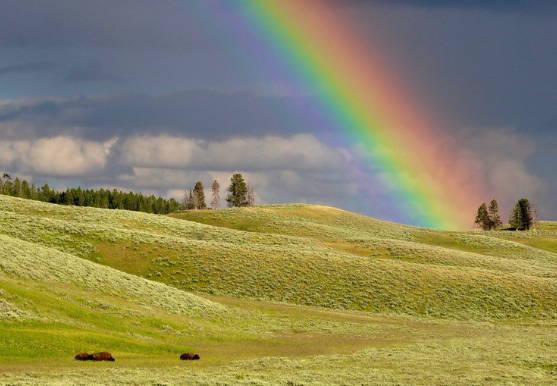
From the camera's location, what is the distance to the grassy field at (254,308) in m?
40.9

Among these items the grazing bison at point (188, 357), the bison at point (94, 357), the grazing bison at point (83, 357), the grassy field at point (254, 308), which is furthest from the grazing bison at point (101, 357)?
the grazing bison at point (188, 357)

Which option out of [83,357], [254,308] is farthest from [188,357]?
[254,308]

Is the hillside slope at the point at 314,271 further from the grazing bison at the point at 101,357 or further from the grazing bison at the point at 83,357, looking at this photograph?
the grazing bison at the point at 83,357

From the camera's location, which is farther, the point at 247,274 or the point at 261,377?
the point at 247,274

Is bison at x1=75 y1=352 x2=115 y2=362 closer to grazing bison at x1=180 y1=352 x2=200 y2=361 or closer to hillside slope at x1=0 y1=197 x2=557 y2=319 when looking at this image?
grazing bison at x1=180 y1=352 x2=200 y2=361

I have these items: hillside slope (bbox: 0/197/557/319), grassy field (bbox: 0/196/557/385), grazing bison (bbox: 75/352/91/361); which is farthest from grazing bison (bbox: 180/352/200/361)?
hillside slope (bbox: 0/197/557/319)

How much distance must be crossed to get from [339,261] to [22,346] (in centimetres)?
5918

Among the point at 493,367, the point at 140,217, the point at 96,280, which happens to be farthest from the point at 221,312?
the point at 140,217

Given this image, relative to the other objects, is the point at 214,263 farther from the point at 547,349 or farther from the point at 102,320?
the point at 547,349

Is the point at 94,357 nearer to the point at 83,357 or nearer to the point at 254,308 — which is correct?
the point at 83,357

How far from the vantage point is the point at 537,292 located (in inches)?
3637

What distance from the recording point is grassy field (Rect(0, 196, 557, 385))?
134 feet

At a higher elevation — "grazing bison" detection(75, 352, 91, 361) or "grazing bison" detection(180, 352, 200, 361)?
"grazing bison" detection(75, 352, 91, 361)

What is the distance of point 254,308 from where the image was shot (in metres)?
74.1
